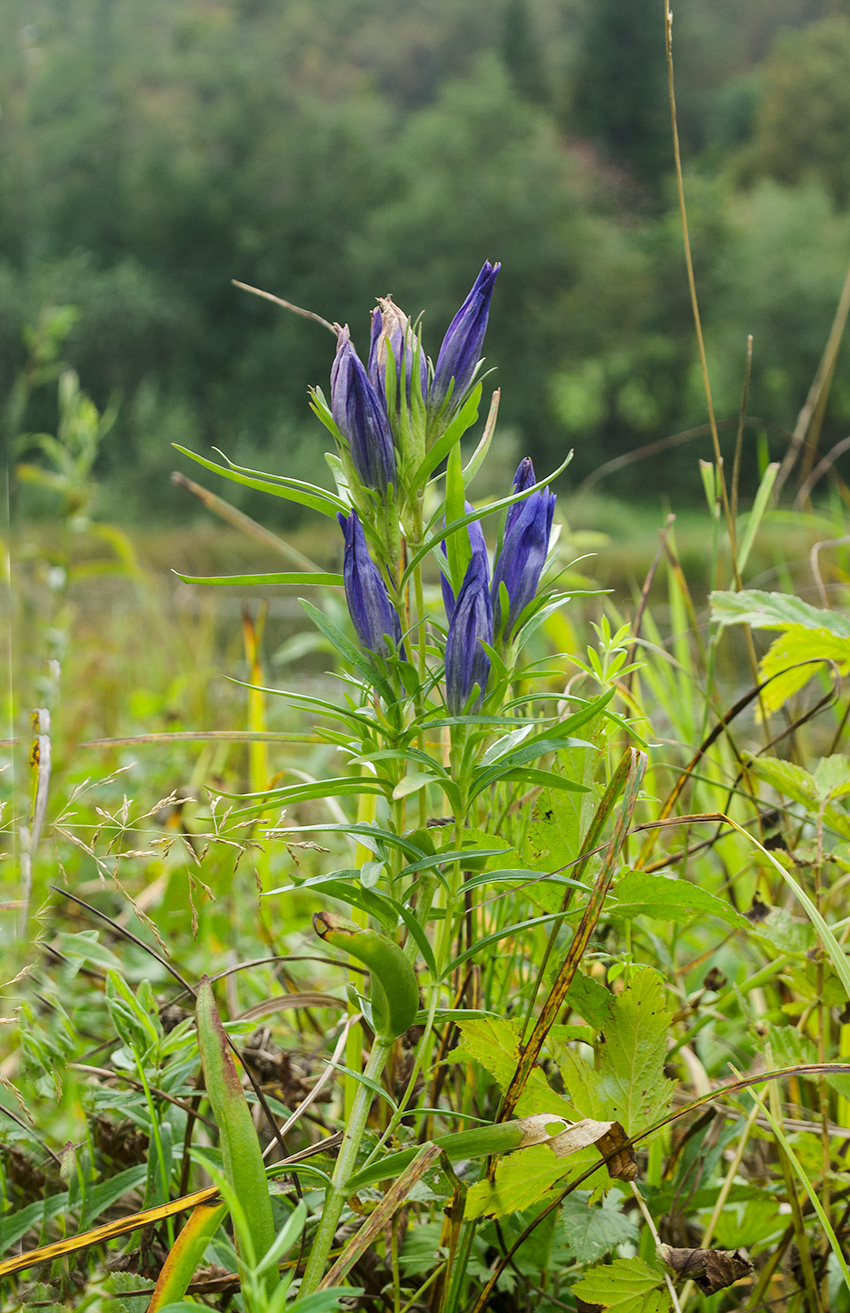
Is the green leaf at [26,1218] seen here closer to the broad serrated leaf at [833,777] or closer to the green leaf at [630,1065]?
the green leaf at [630,1065]

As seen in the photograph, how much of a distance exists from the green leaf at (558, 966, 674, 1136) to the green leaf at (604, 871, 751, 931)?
2 cm

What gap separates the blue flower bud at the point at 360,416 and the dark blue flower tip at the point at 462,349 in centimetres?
2

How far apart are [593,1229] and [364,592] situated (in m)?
0.20

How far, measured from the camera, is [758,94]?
1686cm

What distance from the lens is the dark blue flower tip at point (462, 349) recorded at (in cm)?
21

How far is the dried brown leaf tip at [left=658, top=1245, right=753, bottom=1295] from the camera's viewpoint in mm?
224

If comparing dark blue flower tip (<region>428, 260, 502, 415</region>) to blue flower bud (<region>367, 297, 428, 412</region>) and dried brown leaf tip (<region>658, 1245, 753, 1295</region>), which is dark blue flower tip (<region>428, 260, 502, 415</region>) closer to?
blue flower bud (<region>367, 297, 428, 412</region>)

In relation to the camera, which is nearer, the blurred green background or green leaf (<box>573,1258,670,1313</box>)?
green leaf (<box>573,1258,670,1313</box>)

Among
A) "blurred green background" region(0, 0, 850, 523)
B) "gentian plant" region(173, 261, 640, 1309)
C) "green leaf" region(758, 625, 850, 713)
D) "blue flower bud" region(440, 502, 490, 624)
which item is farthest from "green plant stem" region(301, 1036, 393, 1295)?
"blurred green background" region(0, 0, 850, 523)

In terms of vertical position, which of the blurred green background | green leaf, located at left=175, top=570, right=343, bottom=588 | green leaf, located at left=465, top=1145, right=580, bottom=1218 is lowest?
green leaf, located at left=465, top=1145, right=580, bottom=1218

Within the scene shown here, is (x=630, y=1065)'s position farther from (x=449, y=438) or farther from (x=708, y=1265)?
(x=449, y=438)

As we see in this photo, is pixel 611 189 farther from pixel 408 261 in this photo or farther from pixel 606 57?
pixel 408 261

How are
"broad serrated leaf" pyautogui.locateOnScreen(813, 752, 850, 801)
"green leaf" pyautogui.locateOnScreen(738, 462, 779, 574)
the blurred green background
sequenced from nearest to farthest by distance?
Result: "broad serrated leaf" pyautogui.locateOnScreen(813, 752, 850, 801) → "green leaf" pyautogui.locateOnScreen(738, 462, 779, 574) → the blurred green background

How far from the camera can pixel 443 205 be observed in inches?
577
